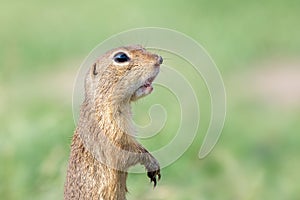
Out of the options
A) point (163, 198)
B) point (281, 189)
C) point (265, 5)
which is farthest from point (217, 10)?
point (163, 198)

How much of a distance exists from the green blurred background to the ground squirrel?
1.41 meters

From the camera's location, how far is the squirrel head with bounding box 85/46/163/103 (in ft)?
18.6

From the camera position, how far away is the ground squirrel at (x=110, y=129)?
5.68 metres

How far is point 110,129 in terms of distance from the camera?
5.82m

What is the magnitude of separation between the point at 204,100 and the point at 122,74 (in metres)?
6.02

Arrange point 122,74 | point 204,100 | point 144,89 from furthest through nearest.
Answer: point 204,100, point 122,74, point 144,89

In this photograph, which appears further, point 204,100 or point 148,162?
point 204,100

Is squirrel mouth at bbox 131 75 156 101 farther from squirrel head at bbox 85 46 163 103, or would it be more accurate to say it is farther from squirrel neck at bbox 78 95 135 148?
squirrel neck at bbox 78 95 135 148

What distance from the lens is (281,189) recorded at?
8391mm

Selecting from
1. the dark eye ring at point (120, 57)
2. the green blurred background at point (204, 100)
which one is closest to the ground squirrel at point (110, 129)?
the dark eye ring at point (120, 57)

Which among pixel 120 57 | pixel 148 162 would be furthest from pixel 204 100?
pixel 148 162

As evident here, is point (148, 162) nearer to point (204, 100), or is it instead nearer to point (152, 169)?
point (152, 169)

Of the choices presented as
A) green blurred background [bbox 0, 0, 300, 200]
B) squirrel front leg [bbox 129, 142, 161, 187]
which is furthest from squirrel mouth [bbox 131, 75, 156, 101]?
green blurred background [bbox 0, 0, 300, 200]

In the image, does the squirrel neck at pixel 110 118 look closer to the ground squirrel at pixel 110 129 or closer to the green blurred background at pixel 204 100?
the ground squirrel at pixel 110 129
